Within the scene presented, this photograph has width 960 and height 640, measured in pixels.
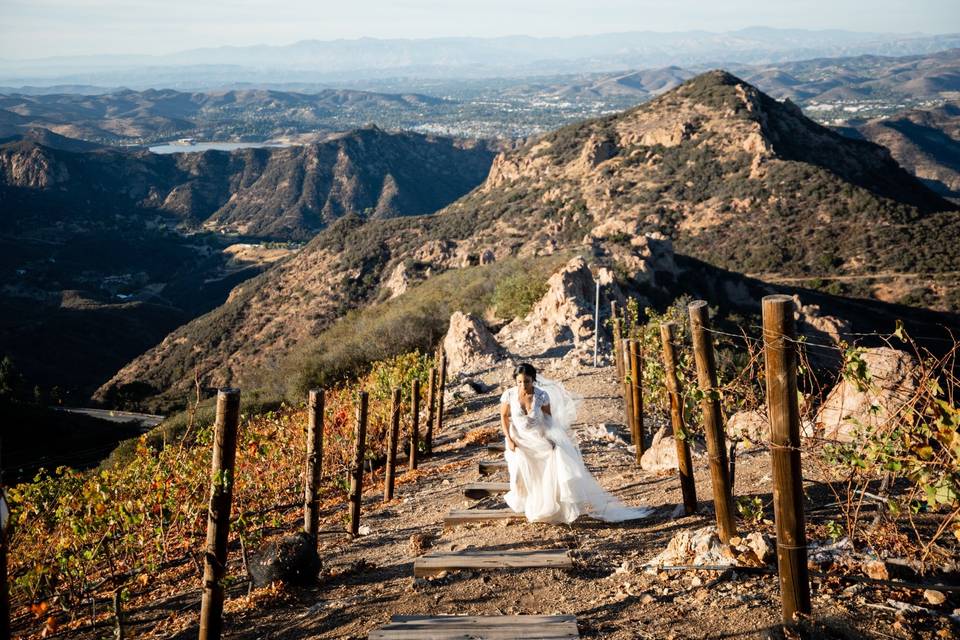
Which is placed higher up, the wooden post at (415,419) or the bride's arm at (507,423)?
the bride's arm at (507,423)

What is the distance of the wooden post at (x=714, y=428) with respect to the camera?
469 centimetres

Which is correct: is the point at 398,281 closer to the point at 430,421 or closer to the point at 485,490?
the point at 430,421

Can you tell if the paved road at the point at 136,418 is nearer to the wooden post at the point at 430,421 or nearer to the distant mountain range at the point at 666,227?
the distant mountain range at the point at 666,227

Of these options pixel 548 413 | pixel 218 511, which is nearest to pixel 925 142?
pixel 548 413

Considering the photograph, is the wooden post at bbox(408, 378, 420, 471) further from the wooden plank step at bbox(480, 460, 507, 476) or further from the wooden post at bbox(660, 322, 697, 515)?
the wooden post at bbox(660, 322, 697, 515)

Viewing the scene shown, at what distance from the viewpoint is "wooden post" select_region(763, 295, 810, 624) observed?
3771 mm

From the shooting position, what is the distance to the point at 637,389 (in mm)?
7930

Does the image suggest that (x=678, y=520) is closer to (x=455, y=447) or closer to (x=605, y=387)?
(x=455, y=447)

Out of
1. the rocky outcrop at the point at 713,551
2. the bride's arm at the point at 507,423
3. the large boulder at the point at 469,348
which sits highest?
the bride's arm at the point at 507,423

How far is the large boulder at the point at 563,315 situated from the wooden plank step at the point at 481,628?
41.3ft

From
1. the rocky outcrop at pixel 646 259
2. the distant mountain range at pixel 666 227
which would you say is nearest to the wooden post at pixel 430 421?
the rocky outcrop at pixel 646 259

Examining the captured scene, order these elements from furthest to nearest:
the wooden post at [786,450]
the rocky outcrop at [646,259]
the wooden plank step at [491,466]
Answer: the rocky outcrop at [646,259] → the wooden plank step at [491,466] → the wooden post at [786,450]

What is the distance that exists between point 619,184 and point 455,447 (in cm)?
4663

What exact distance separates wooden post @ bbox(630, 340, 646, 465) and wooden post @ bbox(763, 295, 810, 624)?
3769 mm
